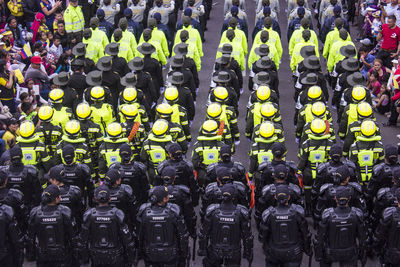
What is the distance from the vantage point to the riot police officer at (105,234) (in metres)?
11.5

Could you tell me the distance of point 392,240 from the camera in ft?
39.0

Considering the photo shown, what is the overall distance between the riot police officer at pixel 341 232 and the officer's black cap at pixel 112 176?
3.31 metres

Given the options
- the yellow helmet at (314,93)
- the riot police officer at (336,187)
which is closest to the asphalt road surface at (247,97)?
the riot police officer at (336,187)

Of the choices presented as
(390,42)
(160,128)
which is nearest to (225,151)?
(160,128)

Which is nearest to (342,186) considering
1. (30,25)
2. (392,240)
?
(392,240)

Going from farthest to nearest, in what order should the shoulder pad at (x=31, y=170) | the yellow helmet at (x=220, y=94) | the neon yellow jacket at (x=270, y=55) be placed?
the neon yellow jacket at (x=270, y=55) < the yellow helmet at (x=220, y=94) < the shoulder pad at (x=31, y=170)

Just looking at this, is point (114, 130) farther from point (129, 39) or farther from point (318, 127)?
point (129, 39)

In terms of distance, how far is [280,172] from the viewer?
12531 millimetres

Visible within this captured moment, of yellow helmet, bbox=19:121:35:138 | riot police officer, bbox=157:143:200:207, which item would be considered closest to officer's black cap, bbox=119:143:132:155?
riot police officer, bbox=157:143:200:207

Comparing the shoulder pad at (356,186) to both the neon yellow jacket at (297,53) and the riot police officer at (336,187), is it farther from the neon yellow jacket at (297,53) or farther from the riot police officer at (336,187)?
the neon yellow jacket at (297,53)

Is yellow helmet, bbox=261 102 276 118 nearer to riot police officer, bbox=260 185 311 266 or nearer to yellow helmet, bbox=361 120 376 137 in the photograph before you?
yellow helmet, bbox=361 120 376 137

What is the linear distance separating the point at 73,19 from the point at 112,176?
1001 centimetres

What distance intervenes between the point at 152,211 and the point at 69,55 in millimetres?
9878

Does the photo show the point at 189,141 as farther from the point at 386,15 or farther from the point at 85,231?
the point at 386,15
